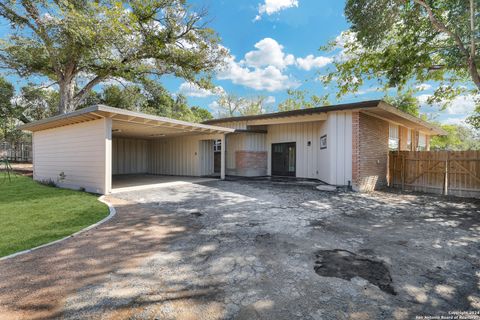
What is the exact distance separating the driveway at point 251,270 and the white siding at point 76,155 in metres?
3.23

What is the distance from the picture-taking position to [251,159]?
41.2ft

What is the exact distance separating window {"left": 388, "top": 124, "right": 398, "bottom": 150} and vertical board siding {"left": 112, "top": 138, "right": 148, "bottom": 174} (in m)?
14.4

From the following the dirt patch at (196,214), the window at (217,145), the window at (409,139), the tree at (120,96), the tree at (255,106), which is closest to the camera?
the dirt patch at (196,214)

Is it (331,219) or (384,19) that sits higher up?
(384,19)

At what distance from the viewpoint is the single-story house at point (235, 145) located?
24.7 feet

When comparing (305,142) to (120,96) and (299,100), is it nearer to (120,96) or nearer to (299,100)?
(120,96)

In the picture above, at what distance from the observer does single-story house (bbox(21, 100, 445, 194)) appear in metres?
7.54

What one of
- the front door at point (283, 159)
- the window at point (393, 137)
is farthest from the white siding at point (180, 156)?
the window at point (393, 137)

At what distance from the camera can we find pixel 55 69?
13.0 m

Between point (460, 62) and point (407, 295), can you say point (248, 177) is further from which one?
point (407, 295)

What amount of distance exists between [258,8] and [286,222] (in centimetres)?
1426

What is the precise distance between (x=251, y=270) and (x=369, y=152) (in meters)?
8.18

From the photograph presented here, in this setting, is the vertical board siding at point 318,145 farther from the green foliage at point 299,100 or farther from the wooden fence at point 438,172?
the green foliage at point 299,100

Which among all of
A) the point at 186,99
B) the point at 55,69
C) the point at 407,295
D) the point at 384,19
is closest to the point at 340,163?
the point at 384,19
